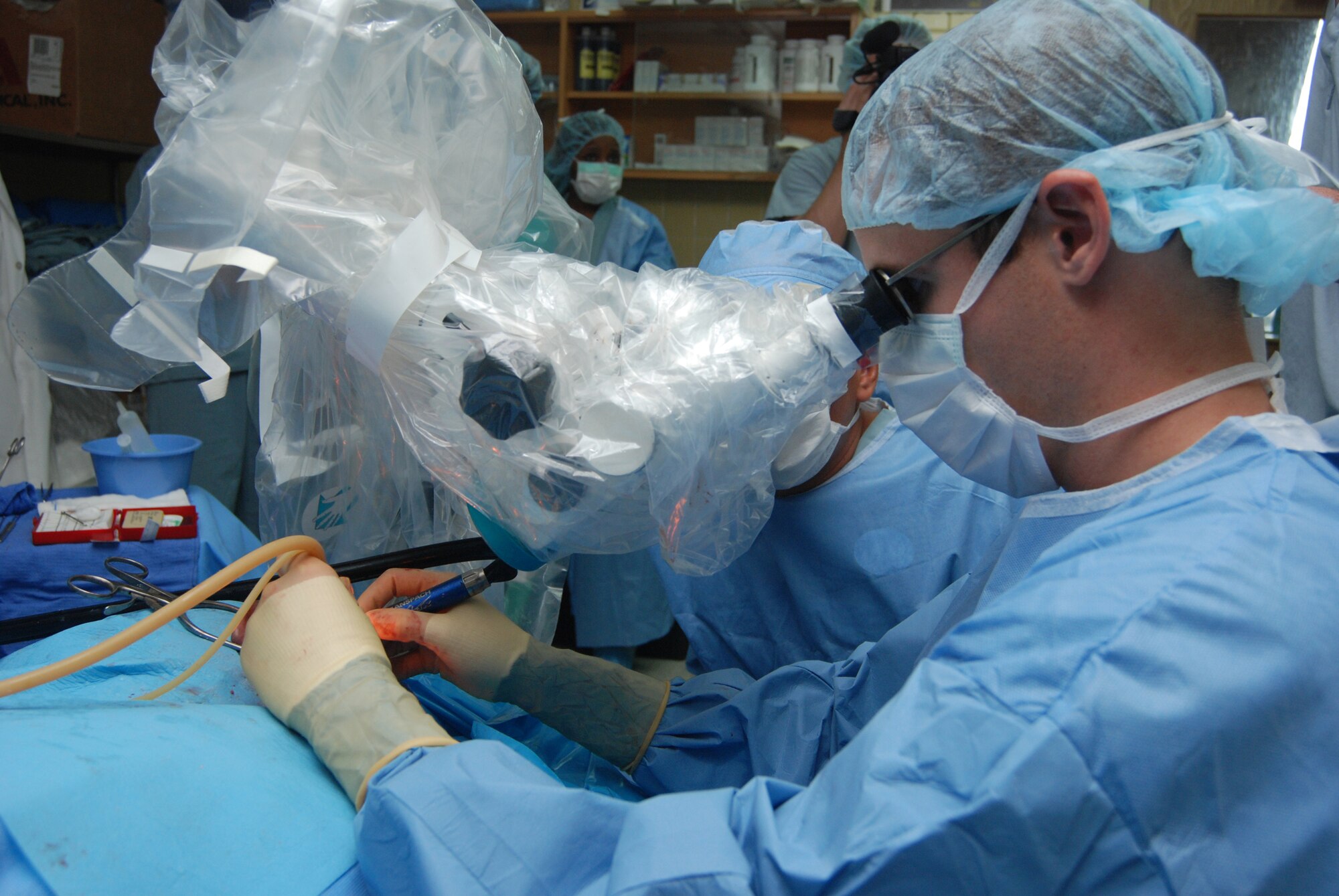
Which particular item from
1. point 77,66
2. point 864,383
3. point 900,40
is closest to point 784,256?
point 864,383

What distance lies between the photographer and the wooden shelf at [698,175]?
12.0ft

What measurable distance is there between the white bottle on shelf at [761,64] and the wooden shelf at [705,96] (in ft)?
0.12

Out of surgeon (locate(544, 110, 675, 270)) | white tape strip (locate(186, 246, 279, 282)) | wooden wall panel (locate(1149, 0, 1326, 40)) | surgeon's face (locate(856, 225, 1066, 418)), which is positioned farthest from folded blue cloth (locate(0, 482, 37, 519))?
wooden wall panel (locate(1149, 0, 1326, 40))

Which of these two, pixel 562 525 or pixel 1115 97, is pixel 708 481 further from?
pixel 1115 97

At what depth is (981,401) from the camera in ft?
2.76

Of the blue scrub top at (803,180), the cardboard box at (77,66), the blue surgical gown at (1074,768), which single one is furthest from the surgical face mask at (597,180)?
the blue surgical gown at (1074,768)

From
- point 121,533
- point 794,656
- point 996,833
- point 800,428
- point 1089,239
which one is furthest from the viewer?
point 121,533

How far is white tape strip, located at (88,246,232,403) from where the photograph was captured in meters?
0.81

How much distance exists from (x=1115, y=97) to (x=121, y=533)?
163 centimetres

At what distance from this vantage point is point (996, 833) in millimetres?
543

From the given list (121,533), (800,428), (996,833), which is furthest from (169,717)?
(121,533)

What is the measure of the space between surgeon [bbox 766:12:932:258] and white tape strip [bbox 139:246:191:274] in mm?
1554

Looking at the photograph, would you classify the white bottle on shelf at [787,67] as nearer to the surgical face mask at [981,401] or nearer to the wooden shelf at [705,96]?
the wooden shelf at [705,96]

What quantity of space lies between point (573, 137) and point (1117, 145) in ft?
8.83
